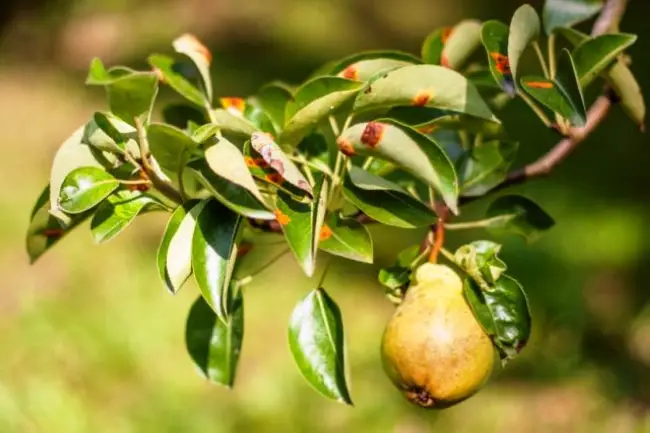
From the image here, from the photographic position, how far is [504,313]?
72 cm

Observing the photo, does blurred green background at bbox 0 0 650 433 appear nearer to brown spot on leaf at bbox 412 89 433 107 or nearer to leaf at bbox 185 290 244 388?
leaf at bbox 185 290 244 388

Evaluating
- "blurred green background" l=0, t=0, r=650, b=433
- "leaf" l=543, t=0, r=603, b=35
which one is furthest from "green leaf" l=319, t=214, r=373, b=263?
"blurred green background" l=0, t=0, r=650, b=433

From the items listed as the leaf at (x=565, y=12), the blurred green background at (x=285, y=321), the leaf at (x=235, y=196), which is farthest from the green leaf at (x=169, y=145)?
the blurred green background at (x=285, y=321)

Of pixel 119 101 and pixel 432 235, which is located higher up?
pixel 119 101

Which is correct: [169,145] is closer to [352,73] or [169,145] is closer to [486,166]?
[352,73]

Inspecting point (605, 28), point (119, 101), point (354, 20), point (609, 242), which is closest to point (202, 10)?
point (354, 20)

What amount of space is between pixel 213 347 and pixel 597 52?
429mm

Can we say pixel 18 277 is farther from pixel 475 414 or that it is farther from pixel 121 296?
pixel 475 414

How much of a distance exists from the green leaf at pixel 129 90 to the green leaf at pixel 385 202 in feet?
0.56

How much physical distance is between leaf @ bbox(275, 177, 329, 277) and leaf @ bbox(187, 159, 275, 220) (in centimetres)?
1

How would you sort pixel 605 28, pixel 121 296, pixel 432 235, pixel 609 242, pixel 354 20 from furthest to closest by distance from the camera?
pixel 354 20 < pixel 609 242 < pixel 121 296 < pixel 605 28 < pixel 432 235

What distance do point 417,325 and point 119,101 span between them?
0.94 feet

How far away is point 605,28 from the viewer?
1.00 meters

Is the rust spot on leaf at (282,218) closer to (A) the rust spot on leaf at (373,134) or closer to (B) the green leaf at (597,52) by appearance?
(A) the rust spot on leaf at (373,134)
